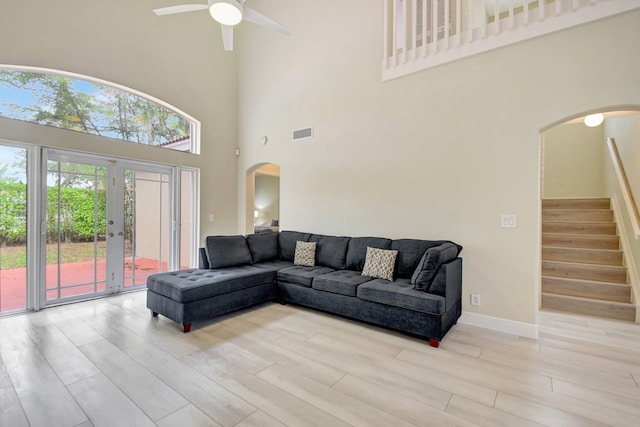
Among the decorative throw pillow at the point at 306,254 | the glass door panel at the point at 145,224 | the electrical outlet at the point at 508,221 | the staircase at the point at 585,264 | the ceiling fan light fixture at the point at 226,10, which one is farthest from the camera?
the glass door panel at the point at 145,224

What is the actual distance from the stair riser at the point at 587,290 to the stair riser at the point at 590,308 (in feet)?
0.60

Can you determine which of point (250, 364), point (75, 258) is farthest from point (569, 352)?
point (75, 258)

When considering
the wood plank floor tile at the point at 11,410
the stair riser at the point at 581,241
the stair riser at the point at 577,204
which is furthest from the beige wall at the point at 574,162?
the wood plank floor tile at the point at 11,410

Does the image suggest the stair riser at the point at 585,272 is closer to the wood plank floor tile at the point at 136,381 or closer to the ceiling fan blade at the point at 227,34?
the wood plank floor tile at the point at 136,381

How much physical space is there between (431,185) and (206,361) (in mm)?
3024

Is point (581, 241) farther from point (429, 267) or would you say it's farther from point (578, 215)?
point (429, 267)

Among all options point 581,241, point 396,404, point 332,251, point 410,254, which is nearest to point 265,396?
point 396,404

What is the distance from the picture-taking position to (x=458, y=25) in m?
3.30

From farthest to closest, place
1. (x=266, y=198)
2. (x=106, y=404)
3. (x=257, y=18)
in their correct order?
(x=266, y=198) → (x=257, y=18) → (x=106, y=404)

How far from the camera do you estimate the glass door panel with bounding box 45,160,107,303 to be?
12.1 feet

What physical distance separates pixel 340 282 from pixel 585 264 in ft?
11.4

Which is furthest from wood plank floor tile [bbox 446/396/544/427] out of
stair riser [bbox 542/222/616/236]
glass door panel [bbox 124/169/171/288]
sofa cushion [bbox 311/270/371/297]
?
glass door panel [bbox 124/169/171/288]

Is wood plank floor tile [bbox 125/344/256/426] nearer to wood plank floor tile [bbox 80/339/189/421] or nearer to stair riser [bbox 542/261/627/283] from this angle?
wood plank floor tile [bbox 80/339/189/421]

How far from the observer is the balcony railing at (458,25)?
274cm
